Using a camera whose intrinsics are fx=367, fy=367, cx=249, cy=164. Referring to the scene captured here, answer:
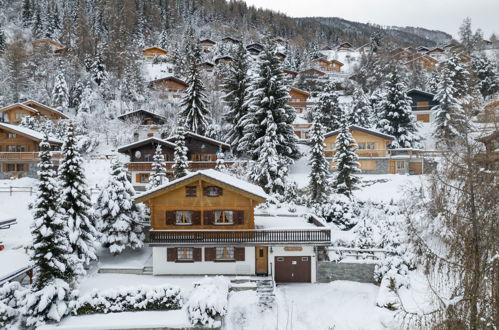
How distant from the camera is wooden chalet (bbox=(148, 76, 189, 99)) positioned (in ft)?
217

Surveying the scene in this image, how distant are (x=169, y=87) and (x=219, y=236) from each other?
48441 millimetres

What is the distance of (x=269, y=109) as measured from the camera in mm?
40656

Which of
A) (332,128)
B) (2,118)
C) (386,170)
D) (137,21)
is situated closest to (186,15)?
(137,21)

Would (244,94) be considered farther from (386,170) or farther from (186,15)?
(186,15)

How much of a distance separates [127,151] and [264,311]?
30.1 meters

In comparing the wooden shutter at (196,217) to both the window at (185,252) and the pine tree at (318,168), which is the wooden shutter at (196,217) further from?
the pine tree at (318,168)

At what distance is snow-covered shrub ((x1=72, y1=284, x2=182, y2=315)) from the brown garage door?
308 inches

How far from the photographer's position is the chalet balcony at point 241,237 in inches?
1011

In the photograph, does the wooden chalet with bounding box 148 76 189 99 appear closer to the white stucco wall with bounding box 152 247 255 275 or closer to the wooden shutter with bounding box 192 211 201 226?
the wooden shutter with bounding box 192 211 201 226

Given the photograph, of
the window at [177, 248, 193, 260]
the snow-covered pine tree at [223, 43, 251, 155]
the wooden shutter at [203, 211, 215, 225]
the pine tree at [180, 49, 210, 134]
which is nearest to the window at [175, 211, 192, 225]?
the wooden shutter at [203, 211, 215, 225]

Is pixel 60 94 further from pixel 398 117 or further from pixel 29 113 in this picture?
pixel 398 117

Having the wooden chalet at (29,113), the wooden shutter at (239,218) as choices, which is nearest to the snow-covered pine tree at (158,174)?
the wooden shutter at (239,218)

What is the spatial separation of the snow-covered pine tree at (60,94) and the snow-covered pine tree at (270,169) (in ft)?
140

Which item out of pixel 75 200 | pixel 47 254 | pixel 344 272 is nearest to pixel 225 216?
pixel 344 272
